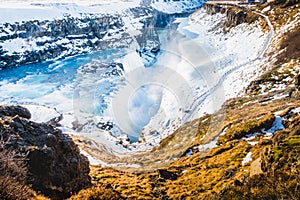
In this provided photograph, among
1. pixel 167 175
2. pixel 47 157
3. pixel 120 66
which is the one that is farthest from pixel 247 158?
pixel 120 66

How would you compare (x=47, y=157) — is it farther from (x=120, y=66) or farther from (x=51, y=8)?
(x=51, y=8)

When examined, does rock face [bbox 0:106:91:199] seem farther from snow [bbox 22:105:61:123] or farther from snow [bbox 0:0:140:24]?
snow [bbox 0:0:140:24]

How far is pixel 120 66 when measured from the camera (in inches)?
3401

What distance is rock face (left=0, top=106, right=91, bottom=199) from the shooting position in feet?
34.6

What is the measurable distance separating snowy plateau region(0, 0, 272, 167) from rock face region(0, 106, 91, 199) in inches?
163

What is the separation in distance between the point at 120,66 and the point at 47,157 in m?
76.0

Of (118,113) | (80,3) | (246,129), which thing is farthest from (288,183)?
(80,3)

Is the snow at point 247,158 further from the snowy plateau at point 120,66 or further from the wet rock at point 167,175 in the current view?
the snowy plateau at point 120,66

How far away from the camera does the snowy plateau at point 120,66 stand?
20.8 m

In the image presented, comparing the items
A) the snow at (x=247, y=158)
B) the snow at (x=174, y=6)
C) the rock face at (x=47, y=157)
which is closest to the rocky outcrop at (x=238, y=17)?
the snow at (x=247, y=158)

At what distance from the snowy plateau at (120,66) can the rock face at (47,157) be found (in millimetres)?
4144

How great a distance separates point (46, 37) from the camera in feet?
471

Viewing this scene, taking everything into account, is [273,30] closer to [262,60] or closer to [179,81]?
[262,60]

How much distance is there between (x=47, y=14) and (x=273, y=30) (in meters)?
137
